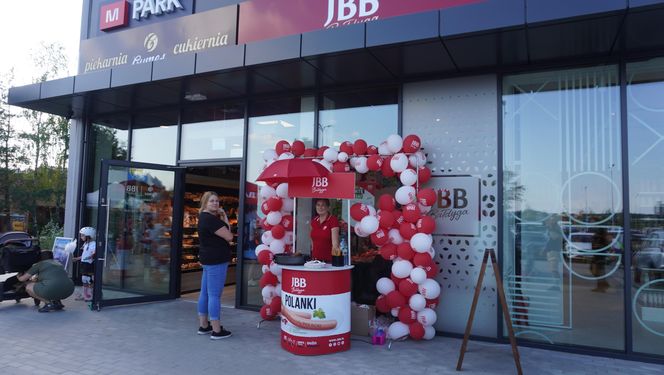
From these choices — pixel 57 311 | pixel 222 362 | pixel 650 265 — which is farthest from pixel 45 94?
pixel 650 265

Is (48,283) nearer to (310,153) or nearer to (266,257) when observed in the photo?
(266,257)

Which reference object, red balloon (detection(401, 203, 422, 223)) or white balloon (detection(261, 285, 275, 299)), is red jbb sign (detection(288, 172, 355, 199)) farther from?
white balloon (detection(261, 285, 275, 299))

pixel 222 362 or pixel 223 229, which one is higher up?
pixel 223 229

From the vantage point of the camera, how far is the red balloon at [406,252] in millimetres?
4883

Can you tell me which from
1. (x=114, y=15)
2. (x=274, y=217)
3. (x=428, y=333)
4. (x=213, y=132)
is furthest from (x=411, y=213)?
(x=114, y=15)

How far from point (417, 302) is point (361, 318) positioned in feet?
2.55

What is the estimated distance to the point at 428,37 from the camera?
455 centimetres

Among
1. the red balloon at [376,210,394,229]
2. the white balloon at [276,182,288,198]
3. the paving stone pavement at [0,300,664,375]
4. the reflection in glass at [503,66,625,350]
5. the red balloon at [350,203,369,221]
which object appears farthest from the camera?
the white balloon at [276,182,288,198]

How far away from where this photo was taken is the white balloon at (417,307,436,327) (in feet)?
16.1

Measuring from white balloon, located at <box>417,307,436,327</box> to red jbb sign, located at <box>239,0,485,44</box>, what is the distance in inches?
141

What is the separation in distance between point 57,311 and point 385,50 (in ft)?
19.0

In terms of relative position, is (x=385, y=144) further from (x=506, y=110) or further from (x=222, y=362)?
(x=222, y=362)

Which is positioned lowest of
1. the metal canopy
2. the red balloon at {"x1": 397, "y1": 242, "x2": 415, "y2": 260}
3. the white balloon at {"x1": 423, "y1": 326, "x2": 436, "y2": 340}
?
the white balloon at {"x1": 423, "y1": 326, "x2": 436, "y2": 340}

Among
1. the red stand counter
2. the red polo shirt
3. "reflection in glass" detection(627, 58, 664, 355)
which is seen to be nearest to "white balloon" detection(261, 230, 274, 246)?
the red polo shirt
